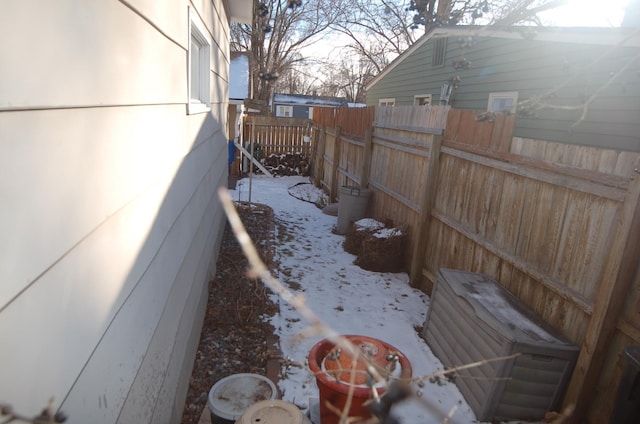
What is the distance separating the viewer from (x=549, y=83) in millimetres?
6699

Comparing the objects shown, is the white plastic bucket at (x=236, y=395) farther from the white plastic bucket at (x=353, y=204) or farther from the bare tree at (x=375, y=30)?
the bare tree at (x=375, y=30)

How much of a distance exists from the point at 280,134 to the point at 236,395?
1180cm

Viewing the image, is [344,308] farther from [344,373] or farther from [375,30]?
[375,30]

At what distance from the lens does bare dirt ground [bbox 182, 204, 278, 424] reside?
10.6 ft

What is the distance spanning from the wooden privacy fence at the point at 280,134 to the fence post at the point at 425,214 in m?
8.75

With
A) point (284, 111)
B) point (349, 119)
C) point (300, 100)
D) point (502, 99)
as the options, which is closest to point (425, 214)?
point (502, 99)

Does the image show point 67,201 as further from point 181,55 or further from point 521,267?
point 521,267

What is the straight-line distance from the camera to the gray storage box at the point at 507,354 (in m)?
2.79

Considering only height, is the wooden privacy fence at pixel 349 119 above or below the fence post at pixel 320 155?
above

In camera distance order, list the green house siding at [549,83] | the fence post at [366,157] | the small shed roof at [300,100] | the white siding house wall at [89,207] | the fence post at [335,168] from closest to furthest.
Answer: the white siding house wall at [89,207] < the green house siding at [549,83] < the fence post at [366,157] < the fence post at [335,168] < the small shed roof at [300,100]

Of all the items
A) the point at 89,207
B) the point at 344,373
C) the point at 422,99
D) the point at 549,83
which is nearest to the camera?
the point at 89,207

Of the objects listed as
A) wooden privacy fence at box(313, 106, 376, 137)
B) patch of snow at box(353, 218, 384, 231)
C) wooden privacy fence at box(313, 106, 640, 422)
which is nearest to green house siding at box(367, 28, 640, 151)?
wooden privacy fence at box(313, 106, 640, 422)

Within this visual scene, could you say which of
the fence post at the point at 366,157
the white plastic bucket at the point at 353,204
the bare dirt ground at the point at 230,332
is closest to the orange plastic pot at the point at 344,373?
the bare dirt ground at the point at 230,332

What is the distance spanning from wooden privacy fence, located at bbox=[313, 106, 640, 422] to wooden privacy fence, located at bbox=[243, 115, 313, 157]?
312 inches
